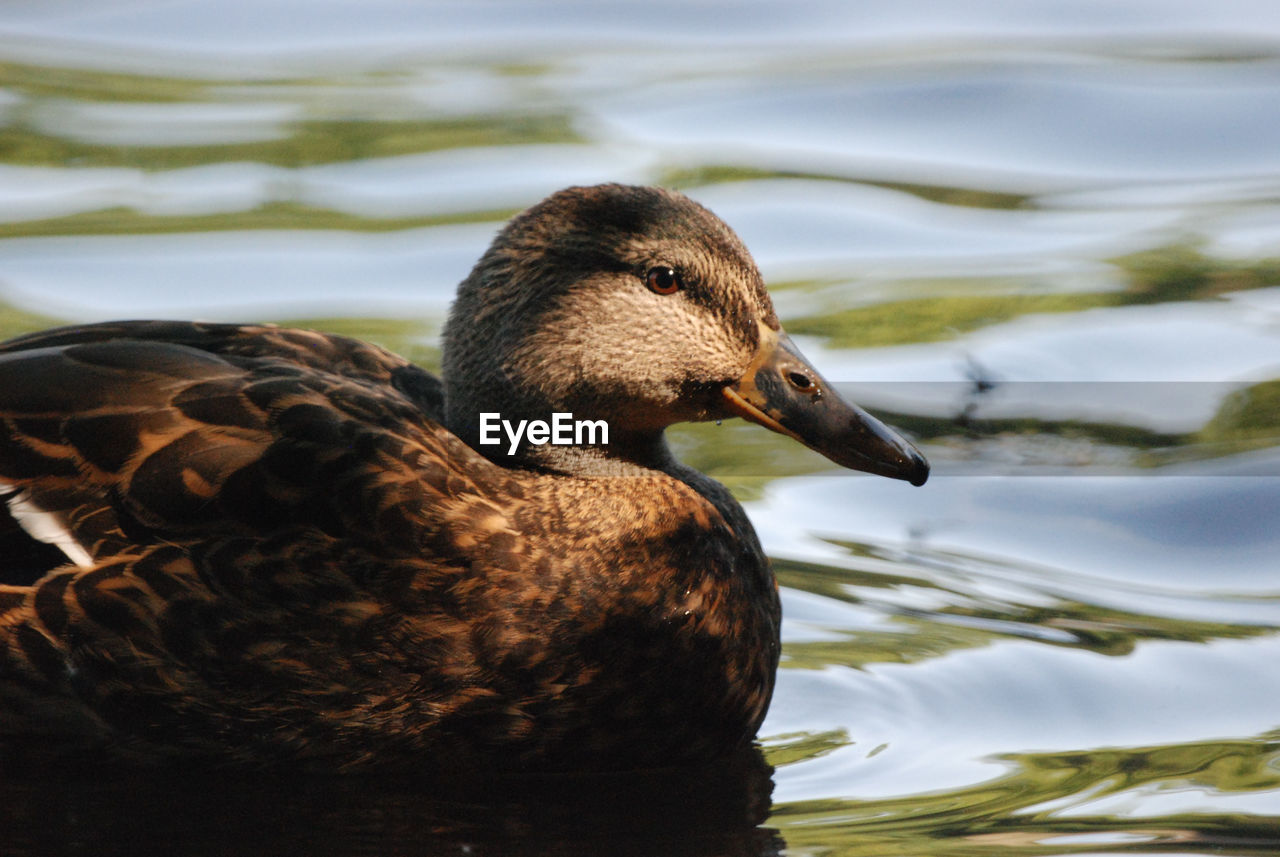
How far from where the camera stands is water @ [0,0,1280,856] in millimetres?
4590

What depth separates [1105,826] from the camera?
4375mm

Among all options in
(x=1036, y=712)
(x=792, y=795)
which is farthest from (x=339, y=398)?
(x=1036, y=712)

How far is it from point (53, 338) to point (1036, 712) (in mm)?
2810

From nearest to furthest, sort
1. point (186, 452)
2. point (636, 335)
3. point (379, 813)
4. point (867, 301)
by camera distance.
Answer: point (379, 813)
point (186, 452)
point (636, 335)
point (867, 301)

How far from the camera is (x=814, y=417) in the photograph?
4.91 m

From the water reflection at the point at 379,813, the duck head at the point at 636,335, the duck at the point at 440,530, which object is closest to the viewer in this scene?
the water reflection at the point at 379,813

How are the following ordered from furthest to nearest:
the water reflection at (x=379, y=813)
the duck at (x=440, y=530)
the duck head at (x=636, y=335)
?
the duck head at (x=636, y=335) < the duck at (x=440, y=530) < the water reflection at (x=379, y=813)

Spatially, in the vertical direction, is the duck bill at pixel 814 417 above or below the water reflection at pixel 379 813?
above

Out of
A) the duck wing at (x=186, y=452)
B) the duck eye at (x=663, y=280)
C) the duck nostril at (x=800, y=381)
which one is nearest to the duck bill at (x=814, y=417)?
the duck nostril at (x=800, y=381)

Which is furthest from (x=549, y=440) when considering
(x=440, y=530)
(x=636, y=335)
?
(x=440, y=530)

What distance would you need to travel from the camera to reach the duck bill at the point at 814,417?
4.89 metres

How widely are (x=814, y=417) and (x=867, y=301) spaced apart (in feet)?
11.5

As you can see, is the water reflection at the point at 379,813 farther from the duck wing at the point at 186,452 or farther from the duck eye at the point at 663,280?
the duck eye at the point at 663,280

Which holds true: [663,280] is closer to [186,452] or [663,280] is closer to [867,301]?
[186,452]
